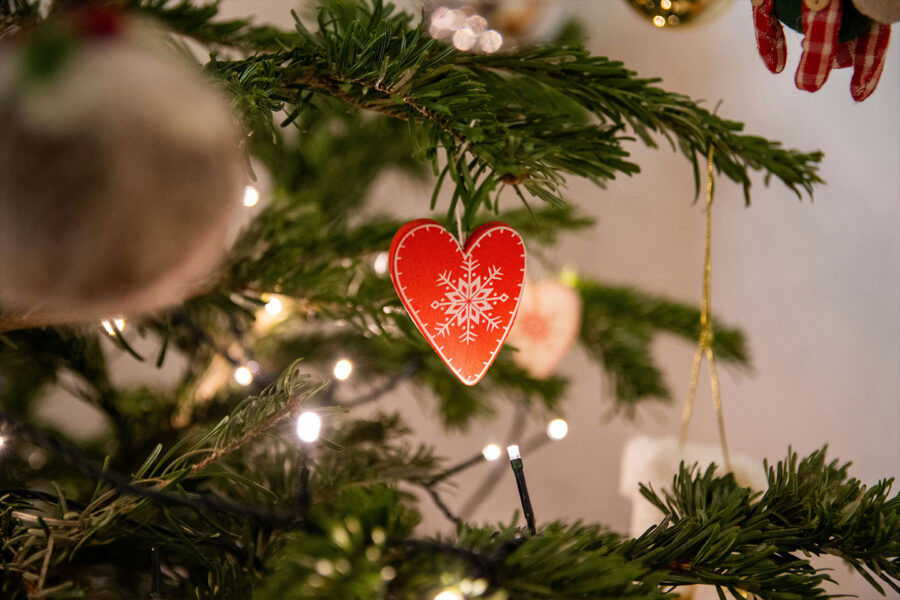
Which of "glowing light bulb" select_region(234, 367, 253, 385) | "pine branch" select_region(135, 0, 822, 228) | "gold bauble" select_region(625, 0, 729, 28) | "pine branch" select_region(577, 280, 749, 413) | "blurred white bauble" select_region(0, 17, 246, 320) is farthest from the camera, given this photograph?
"pine branch" select_region(577, 280, 749, 413)

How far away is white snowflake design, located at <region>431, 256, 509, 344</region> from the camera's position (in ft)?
1.27

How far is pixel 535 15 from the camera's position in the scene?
66cm

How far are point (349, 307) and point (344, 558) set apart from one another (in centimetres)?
23

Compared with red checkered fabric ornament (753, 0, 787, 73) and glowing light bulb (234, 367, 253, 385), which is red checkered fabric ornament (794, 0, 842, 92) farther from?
glowing light bulb (234, 367, 253, 385)

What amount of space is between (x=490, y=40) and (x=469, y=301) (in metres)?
0.30

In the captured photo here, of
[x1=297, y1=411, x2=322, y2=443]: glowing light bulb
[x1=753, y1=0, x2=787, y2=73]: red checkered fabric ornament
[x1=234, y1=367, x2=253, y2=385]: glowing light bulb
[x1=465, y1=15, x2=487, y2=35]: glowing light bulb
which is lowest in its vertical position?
[x1=234, y1=367, x2=253, y2=385]: glowing light bulb

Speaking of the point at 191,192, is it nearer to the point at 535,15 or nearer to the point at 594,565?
the point at 594,565

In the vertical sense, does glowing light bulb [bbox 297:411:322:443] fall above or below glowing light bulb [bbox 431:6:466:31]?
below

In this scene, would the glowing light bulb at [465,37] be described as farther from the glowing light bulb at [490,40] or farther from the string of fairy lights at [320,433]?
the string of fairy lights at [320,433]

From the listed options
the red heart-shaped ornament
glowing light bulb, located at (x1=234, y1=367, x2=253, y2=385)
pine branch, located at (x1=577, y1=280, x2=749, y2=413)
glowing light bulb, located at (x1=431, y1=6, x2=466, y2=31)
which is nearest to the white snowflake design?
the red heart-shaped ornament

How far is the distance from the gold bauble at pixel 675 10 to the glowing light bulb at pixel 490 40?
0.12 metres

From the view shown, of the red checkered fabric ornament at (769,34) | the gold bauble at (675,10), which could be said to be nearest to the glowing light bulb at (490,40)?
the gold bauble at (675,10)

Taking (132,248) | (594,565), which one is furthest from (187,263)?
(594,565)

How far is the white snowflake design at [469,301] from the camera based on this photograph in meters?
0.39
